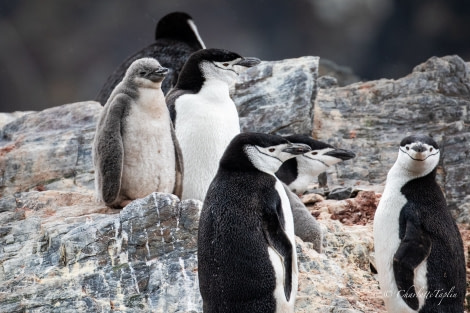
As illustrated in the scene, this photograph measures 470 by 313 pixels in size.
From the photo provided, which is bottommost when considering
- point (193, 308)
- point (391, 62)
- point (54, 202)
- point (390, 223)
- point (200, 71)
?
point (193, 308)

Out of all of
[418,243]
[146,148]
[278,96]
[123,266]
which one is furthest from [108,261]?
[278,96]

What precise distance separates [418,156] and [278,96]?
2701 millimetres

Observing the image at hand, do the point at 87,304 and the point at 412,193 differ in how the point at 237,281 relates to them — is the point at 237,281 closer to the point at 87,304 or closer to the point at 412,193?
the point at 87,304

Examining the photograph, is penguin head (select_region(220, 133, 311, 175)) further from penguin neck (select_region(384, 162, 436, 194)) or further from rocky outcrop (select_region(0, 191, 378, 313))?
penguin neck (select_region(384, 162, 436, 194))

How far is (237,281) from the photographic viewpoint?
11.4 feet

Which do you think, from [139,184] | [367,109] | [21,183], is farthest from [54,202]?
[367,109]

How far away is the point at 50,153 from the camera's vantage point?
6184 millimetres

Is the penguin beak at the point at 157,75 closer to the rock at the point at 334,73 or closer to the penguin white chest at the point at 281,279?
the penguin white chest at the point at 281,279

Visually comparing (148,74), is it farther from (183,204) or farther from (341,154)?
(341,154)

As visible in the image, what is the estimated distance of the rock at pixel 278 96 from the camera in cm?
655

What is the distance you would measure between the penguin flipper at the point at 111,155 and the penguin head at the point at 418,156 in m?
1.48

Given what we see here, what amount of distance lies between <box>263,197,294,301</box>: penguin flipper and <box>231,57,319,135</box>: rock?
2.91 metres

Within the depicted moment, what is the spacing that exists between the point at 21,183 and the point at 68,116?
814 millimetres

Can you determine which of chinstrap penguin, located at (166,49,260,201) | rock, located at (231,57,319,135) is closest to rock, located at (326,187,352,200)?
rock, located at (231,57,319,135)
